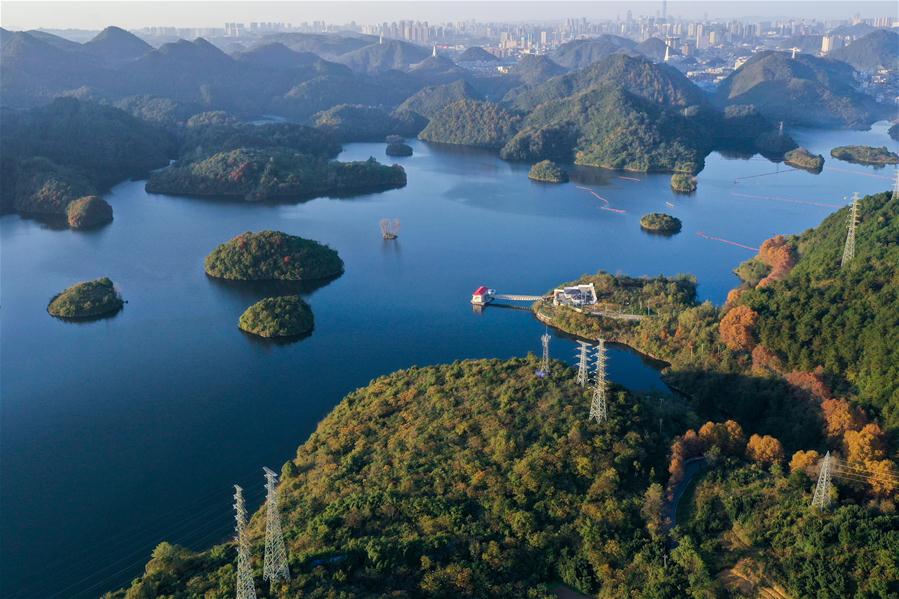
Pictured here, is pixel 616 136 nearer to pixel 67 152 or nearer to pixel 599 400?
pixel 67 152

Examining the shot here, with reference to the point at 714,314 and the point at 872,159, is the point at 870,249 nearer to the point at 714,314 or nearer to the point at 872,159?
the point at 714,314

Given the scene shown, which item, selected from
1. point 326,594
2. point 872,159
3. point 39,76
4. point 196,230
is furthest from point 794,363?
point 39,76

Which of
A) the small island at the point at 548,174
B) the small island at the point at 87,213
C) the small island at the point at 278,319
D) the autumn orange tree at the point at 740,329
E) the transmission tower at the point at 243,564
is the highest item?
the transmission tower at the point at 243,564

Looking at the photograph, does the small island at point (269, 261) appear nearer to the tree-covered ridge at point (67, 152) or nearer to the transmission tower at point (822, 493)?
the tree-covered ridge at point (67, 152)

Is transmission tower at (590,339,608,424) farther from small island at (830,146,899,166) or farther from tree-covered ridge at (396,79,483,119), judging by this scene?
tree-covered ridge at (396,79,483,119)

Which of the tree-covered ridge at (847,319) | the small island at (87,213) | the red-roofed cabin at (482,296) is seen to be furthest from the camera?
the small island at (87,213)

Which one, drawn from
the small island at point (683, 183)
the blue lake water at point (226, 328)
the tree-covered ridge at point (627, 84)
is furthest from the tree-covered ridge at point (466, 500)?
the tree-covered ridge at point (627, 84)
